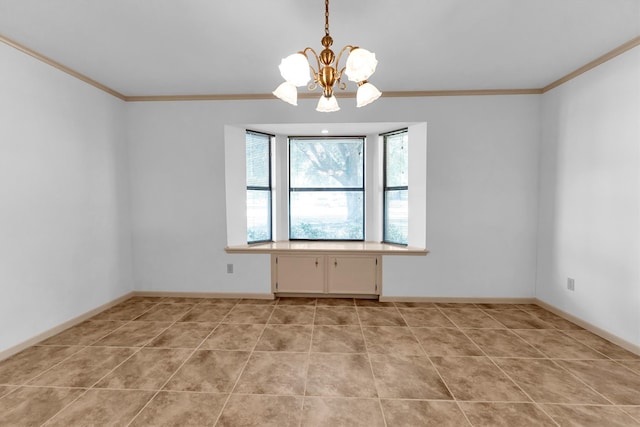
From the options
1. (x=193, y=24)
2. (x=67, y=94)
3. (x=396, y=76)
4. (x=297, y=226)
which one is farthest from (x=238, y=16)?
(x=297, y=226)

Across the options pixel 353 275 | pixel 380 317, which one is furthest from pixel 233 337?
pixel 353 275

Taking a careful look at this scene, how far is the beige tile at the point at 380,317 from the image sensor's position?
9.95 ft

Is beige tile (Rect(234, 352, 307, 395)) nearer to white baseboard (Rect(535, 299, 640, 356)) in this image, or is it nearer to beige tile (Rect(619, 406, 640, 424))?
beige tile (Rect(619, 406, 640, 424))

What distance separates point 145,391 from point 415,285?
9.92ft

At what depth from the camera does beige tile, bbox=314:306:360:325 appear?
3.06m

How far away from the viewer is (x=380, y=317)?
3.20 metres

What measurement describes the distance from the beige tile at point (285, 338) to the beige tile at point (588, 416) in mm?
1728

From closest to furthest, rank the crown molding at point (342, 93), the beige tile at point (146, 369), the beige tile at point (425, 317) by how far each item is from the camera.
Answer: the beige tile at point (146, 369) → the crown molding at point (342, 93) → the beige tile at point (425, 317)

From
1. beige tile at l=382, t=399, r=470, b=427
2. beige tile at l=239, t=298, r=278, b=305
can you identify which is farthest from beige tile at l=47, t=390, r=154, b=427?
beige tile at l=239, t=298, r=278, b=305

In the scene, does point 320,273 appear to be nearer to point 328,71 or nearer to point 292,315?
point 292,315

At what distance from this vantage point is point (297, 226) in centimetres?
450

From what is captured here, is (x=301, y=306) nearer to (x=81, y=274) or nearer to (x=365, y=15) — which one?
(x=81, y=274)

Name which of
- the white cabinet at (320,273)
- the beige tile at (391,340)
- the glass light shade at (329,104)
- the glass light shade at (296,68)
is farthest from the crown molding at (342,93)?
A: the beige tile at (391,340)

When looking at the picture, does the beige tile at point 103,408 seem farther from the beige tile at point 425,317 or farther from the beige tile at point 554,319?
the beige tile at point 554,319
